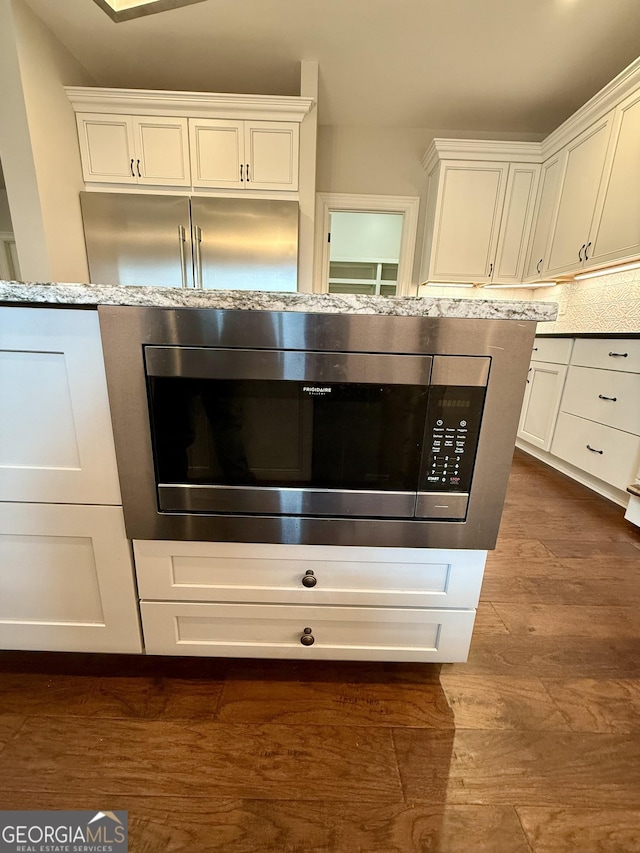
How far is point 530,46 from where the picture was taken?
6.86 feet

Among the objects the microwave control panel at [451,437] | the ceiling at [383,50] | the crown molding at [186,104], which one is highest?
the ceiling at [383,50]

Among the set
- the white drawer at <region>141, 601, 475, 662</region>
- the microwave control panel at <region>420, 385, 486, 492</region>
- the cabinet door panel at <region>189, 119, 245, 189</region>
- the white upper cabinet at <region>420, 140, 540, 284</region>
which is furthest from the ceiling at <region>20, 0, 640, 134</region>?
the white drawer at <region>141, 601, 475, 662</region>

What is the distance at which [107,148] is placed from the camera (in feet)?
7.77

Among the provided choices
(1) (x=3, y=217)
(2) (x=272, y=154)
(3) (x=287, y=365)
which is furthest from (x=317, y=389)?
(1) (x=3, y=217)

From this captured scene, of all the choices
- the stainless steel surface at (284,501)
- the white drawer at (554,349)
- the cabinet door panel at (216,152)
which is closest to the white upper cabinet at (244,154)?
the cabinet door panel at (216,152)

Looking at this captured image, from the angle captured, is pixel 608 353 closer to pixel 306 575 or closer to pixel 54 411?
pixel 306 575

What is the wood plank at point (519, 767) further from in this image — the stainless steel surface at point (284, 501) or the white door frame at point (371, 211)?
the white door frame at point (371, 211)

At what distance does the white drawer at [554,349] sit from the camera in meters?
2.44

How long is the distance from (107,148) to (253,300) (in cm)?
274

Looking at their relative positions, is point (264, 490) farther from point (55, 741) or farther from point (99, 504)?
point (55, 741)

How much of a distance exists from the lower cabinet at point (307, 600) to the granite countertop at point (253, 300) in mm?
533

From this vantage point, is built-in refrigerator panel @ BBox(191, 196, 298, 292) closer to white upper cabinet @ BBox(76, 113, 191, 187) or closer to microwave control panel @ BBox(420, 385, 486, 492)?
white upper cabinet @ BBox(76, 113, 191, 187)

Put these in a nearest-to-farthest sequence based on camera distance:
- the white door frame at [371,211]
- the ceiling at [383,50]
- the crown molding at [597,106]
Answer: the ceiling at [383,50] → the crown molding at [597,106] → the white door frame at [371,211]

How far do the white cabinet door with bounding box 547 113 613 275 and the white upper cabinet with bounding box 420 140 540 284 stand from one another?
12.1 inches
